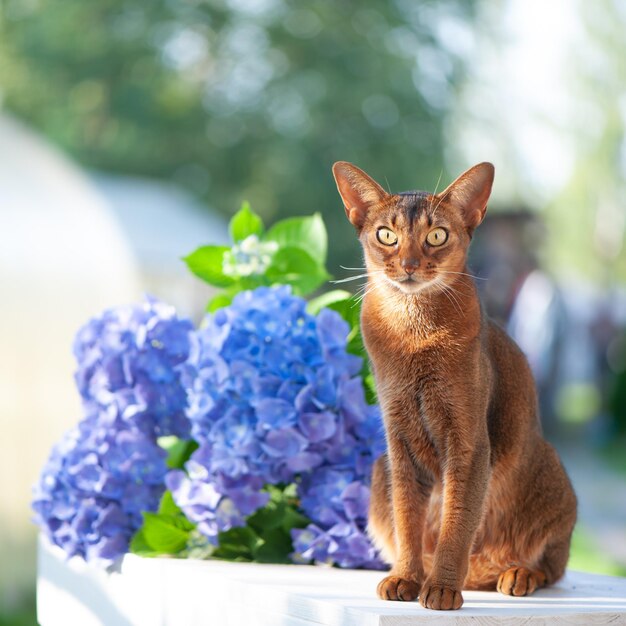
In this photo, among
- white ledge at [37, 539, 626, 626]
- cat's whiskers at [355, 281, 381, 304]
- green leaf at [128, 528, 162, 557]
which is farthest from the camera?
green leaf at [128, 528, 162, 557]

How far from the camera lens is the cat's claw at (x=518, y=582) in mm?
1896

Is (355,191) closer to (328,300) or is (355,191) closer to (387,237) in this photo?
(387,237)

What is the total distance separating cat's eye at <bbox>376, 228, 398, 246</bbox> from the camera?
5.93 ft

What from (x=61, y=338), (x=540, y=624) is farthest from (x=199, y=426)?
(x=61, y=338)

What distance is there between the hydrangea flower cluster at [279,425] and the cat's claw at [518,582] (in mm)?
375

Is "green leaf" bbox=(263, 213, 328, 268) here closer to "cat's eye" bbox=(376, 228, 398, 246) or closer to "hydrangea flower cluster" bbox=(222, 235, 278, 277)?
"hydrangea flower cluster" bbox=(222, 235, 278, 277)

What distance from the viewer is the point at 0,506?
7.05 metres

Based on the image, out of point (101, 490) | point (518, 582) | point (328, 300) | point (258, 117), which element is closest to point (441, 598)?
point (518, 582)

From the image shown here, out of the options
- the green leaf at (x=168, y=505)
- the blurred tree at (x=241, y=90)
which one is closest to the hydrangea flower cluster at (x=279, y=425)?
the green leaf at (x=168, y=505)

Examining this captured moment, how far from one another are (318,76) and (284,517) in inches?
596

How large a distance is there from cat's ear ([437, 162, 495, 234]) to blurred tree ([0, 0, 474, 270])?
14.6 m

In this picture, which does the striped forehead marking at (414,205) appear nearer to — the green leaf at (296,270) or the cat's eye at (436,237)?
the cat's eye at (436,237)

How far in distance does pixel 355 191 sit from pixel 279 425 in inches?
22.5

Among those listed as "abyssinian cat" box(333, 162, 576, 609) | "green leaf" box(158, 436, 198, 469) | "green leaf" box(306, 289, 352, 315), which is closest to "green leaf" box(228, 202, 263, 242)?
"green leaf" box(306, 289, 352, 315)
